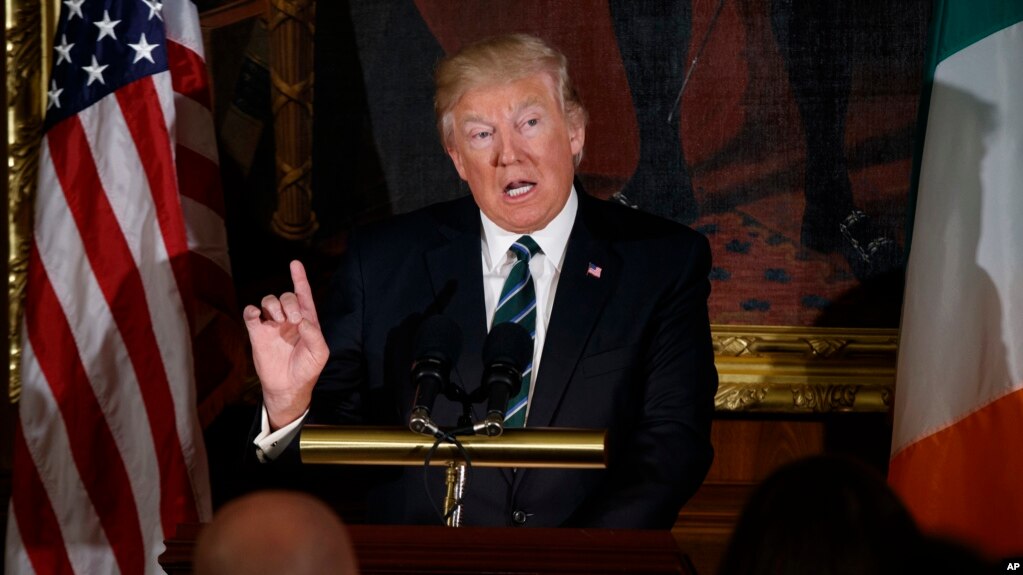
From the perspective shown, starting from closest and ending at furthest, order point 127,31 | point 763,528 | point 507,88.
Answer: point 763,528 → point 507,88 → point 127,31

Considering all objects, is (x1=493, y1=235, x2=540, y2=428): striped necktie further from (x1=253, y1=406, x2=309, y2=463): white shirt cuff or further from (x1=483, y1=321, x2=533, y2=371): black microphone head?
(x1=483, y1=321, x2=533, y2=371): black microphone head

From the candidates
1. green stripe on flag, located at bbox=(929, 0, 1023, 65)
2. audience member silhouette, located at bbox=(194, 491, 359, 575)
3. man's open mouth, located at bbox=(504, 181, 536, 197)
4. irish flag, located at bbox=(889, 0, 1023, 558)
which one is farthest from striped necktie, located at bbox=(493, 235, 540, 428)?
audience member silhouette, located at bbox=(194, 491, 359, 575)

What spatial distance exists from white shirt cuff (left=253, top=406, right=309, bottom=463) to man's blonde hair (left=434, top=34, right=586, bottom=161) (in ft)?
3.32

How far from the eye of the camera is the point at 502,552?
2041 millimetres

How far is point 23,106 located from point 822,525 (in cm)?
353

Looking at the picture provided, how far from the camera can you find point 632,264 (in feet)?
10.6

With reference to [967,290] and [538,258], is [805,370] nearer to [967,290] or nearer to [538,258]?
[967,290]

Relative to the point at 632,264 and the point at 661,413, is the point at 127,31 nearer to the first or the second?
the point at 632,264

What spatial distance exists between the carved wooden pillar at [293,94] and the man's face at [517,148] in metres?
0.96

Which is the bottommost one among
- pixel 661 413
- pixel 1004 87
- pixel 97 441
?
pixel 97 441

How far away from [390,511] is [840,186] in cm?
191

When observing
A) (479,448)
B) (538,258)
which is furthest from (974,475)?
(479,448)

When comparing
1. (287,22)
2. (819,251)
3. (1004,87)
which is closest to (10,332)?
(287,22)

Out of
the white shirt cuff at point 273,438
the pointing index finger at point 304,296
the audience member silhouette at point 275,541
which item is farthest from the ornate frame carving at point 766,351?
the audience member silhouette at point 275,541
